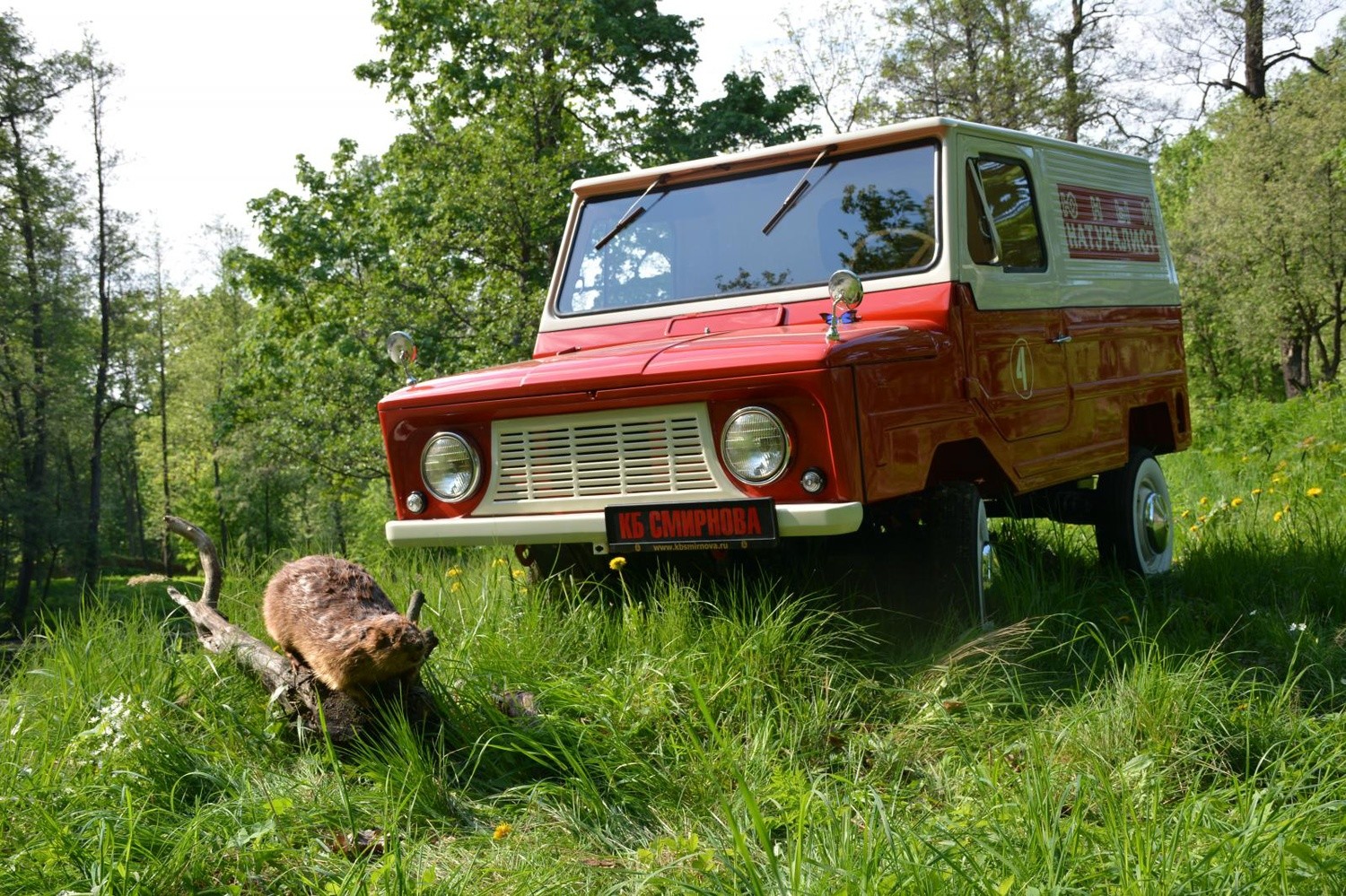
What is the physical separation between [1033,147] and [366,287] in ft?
54.5

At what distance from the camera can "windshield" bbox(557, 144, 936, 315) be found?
5312 mm

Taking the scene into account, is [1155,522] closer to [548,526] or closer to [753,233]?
[753,233]

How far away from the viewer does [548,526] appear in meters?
4.62

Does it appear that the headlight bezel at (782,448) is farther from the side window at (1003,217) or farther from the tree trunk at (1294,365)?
the tree trunk at (1294,365)

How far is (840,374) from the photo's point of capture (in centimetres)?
420

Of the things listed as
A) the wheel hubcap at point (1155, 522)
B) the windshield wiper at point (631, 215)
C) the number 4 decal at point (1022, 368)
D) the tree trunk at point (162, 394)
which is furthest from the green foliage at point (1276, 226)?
the tree trunk at point (162, 394)

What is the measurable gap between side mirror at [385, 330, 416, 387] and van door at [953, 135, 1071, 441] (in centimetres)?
231

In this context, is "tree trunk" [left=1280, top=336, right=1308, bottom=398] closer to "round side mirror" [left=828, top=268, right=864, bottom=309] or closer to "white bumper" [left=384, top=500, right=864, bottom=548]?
"round side mirror" [left=828, top=268, right=864, bottom=309]

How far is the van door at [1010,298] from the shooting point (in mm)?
5238

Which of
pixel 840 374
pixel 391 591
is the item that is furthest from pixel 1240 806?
pixel 391 591

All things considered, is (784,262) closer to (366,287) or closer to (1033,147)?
(1033,147)

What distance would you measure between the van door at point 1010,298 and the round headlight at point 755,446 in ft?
3.65

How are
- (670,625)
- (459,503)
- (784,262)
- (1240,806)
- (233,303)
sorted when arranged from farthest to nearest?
(233,303) → (784,262) → (459,503) → (670,625) → (1240,806)

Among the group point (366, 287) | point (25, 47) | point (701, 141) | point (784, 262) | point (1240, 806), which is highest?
point (25, 47)
